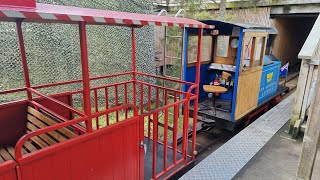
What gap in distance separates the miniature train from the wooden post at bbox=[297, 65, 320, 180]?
261cm

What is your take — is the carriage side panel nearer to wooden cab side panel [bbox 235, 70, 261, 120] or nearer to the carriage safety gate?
the carriage safety gate

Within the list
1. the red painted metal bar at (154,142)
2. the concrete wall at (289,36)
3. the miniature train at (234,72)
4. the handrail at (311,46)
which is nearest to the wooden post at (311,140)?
the red painted metal bar at (154,142)

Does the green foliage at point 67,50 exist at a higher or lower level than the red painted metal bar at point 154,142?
higher

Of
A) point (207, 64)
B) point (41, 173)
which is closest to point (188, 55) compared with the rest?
point (207, 64)

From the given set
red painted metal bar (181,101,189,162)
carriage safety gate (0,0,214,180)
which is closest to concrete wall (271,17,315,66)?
red painted metal bar (181,101,189,162)

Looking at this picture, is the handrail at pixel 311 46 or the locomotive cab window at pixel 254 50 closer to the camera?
the handrail at pixel 311 46

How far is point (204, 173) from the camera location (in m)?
2.96

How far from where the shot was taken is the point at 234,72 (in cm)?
562

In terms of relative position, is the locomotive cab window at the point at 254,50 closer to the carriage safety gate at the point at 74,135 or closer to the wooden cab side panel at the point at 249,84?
the wooden cab side panel at the point at 249,84

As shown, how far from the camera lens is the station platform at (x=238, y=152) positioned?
2.95m

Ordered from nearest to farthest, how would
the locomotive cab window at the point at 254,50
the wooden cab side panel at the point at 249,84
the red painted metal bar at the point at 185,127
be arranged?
the red painted metal bar at the point at 185,127 < the wooden cab side panel at the point at 249,84 < the locomotive cab window at the point at 254,50

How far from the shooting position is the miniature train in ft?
16.1

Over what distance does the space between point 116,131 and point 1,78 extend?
3.14m

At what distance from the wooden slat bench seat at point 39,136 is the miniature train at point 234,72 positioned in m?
2.89
